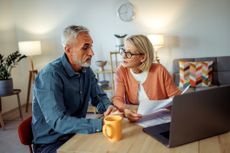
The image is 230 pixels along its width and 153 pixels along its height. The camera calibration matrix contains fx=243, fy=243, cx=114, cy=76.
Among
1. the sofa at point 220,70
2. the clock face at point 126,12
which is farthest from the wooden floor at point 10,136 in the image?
the sofa at point 220,70

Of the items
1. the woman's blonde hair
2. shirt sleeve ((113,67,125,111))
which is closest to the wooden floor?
shirt sleeve ((113,67,125,111))

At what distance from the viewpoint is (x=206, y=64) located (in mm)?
3619

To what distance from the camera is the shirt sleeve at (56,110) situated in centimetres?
115

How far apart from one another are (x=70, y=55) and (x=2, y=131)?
238cm

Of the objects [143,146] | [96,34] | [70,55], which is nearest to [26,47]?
[96,34]

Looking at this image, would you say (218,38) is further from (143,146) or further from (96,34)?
(143,146)

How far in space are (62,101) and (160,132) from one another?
0.54 m

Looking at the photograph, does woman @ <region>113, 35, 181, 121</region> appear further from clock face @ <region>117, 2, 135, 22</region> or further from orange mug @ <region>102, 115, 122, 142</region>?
clock face @ <region>117, 2, 135, 22</region>

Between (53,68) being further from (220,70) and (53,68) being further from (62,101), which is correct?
(220,70)

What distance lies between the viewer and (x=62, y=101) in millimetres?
1295

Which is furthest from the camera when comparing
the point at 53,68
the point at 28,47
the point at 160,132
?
the point at 28,47

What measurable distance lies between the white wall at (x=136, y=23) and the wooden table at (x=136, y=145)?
3054mm

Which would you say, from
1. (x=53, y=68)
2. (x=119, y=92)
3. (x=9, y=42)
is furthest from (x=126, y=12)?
(x=53, y=68)

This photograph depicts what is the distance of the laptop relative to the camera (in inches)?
35.9
